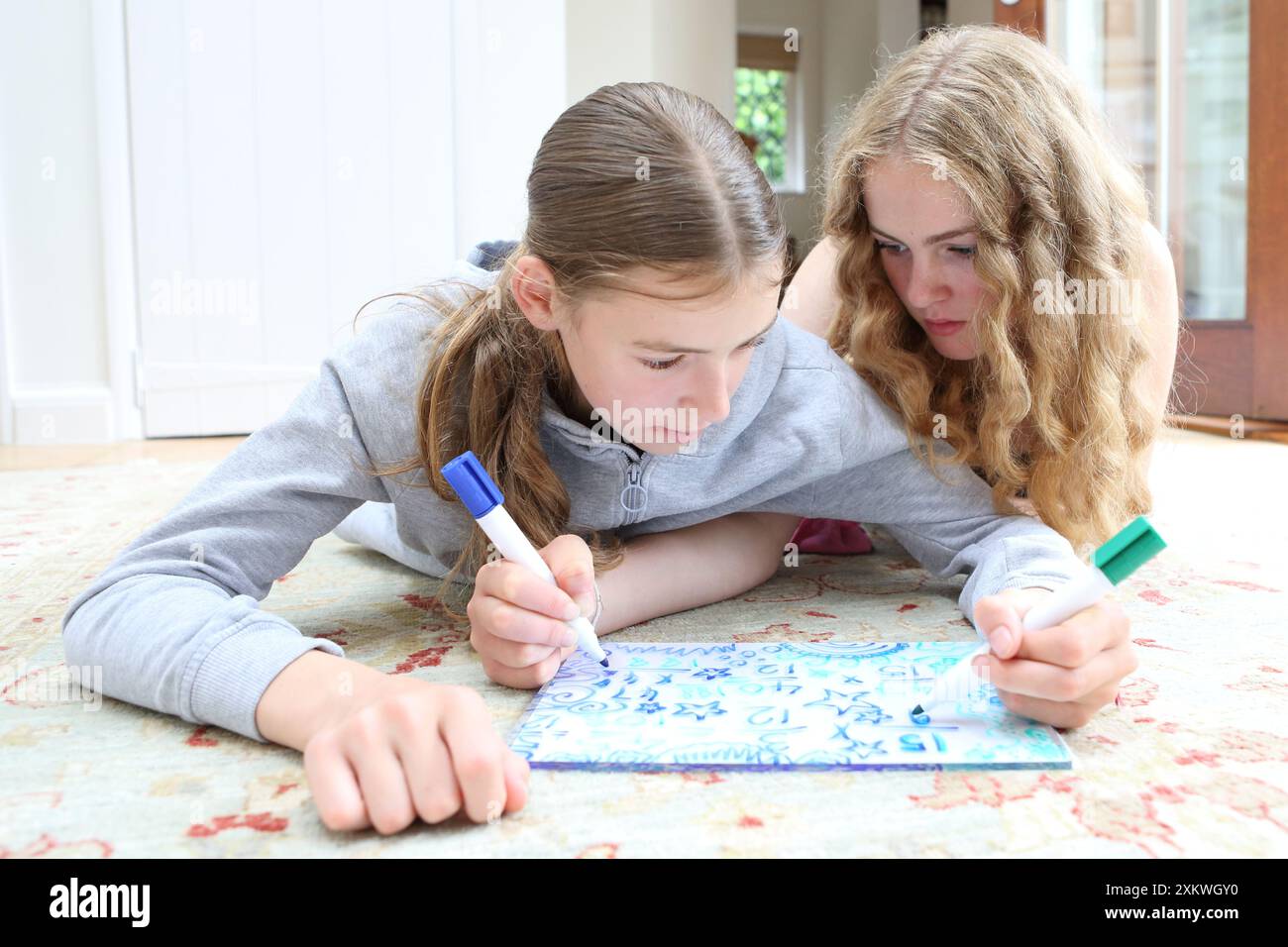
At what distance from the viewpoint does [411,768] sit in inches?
21.4

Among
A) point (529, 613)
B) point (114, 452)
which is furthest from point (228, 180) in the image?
point (529, 613)

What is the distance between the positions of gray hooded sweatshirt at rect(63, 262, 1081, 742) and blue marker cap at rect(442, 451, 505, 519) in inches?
Result: 5.5

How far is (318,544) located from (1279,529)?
1.17 metres

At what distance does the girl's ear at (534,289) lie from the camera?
0.81 meters

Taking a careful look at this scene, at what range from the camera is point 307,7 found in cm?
248

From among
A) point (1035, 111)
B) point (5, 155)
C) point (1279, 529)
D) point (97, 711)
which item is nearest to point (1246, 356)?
point (1279, 529)

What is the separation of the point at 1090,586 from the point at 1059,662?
6 cm

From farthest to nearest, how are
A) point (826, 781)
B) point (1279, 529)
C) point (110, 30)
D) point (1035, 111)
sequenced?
point (110, 30) < point (1279, 529) < point (1035, 111) < point (826, 781)

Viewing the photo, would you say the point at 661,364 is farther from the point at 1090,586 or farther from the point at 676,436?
the point at 1090,586

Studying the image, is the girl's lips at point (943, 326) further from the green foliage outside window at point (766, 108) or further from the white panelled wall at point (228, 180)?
the green foliage outside window at point (766, 108)

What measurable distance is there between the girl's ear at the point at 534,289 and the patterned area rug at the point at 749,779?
0.26 meters

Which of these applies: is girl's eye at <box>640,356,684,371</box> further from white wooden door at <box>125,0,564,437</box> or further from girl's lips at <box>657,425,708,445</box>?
white wooden door at <box>125,0,564,437</box>

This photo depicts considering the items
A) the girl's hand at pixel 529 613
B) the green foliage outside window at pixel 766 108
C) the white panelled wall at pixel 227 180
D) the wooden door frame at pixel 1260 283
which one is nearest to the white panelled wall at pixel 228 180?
the white panelled wall at pixel 227 180
